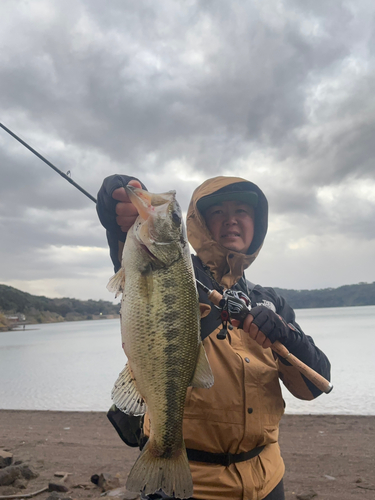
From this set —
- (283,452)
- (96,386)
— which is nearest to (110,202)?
(283,452)

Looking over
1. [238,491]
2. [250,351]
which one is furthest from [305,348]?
[238,491]

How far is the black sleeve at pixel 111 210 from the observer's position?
8.65ft

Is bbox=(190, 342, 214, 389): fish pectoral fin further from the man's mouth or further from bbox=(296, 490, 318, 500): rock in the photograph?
bbox=(296, 490, 318, 500): rock

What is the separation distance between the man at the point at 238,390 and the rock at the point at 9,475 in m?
4.39

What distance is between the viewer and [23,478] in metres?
5.56

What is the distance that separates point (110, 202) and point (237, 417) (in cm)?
172

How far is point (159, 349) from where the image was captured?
6.89 ft

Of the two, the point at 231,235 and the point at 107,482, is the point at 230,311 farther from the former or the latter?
the point at 107,482

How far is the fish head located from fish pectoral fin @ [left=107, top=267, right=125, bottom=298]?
23 centimetres

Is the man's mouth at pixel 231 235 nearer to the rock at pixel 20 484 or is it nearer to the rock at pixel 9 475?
the rock at pixel 20 484

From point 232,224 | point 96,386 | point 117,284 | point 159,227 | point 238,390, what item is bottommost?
point 96,386

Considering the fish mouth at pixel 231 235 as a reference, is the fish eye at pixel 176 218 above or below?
below

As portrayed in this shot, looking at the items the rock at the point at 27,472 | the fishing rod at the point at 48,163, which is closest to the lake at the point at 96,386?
the rock at the point at 27,472

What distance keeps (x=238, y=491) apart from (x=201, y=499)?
230 millimetres
